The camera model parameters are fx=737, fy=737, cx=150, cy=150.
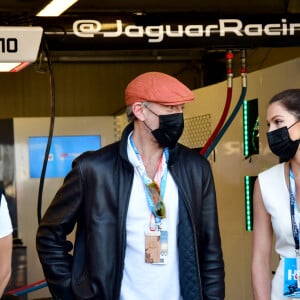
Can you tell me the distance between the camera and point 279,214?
8.88ft

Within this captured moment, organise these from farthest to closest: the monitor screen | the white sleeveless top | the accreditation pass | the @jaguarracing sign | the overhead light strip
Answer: the monitor screen < the overhead light strip < the @jaguarracing sign < the white sleeveless top < the accreditation pass

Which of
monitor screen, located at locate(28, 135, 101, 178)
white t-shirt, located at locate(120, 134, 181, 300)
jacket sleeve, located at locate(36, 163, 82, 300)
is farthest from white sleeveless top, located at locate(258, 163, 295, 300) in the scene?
monitor screen, located at locate(28, 135, 101, 178)

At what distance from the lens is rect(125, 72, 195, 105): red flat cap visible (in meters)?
2.66

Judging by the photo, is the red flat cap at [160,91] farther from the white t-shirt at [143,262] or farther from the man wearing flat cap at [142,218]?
the white t-shirt at [143,262]

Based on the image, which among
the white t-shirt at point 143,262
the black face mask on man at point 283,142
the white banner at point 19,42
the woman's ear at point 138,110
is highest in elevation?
the white banner at point 19,42

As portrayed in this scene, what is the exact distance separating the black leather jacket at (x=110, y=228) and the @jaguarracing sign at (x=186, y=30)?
1.16 meters

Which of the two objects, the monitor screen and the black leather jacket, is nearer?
the black leather jacket

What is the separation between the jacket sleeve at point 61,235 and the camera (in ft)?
8.90

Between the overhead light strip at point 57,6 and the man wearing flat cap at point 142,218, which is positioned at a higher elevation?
the overhead light strip at point 57,6

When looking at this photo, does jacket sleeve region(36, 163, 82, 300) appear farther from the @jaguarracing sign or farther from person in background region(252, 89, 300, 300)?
the @jaguarracing sign

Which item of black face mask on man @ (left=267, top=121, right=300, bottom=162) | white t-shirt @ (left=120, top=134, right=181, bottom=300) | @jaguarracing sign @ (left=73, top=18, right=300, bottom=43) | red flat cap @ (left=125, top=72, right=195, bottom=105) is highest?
@jaguarracing sign @ (left=73, top=18, right=300, bottom=43)

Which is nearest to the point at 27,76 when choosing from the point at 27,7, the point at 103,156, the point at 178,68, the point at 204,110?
the point at 178,68

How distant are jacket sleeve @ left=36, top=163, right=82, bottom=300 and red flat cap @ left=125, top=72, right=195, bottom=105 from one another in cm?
Result: 35

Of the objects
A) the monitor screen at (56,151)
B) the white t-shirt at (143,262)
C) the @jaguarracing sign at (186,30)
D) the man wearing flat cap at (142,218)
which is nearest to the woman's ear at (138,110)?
the man wearing flat cap at (142,218)
